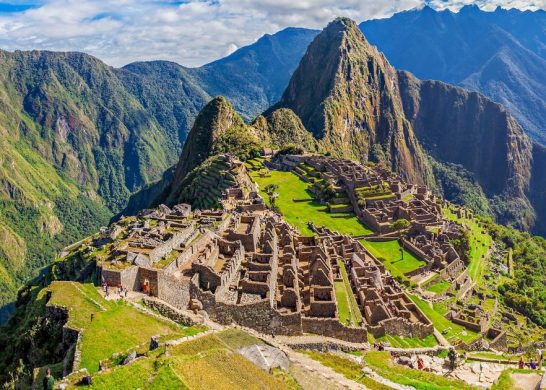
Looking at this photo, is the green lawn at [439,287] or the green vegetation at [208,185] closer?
the green lawn at [439,287]

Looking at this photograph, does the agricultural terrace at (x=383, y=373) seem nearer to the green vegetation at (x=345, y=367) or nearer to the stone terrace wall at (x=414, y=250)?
the green vegetation at (x=345, y=367)

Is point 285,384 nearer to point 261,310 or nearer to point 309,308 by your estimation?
point 261,310

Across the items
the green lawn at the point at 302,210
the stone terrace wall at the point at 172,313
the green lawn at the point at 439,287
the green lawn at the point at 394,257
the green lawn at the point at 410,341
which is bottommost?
the green lawn at the point at 439,287

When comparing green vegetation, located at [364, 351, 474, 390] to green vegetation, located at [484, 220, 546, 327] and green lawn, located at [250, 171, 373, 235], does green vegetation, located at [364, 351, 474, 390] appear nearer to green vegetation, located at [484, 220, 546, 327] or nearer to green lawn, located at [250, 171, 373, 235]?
green lawn, located at [250, 171, 373, 235]

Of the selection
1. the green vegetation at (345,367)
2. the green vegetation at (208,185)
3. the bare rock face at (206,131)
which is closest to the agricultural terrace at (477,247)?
the green vegetation at (208,185)

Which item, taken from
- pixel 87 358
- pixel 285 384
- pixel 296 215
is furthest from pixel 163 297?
pixel 296 215

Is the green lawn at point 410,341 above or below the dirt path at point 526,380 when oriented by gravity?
below

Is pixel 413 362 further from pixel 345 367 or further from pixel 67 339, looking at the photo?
pixel 67 339
